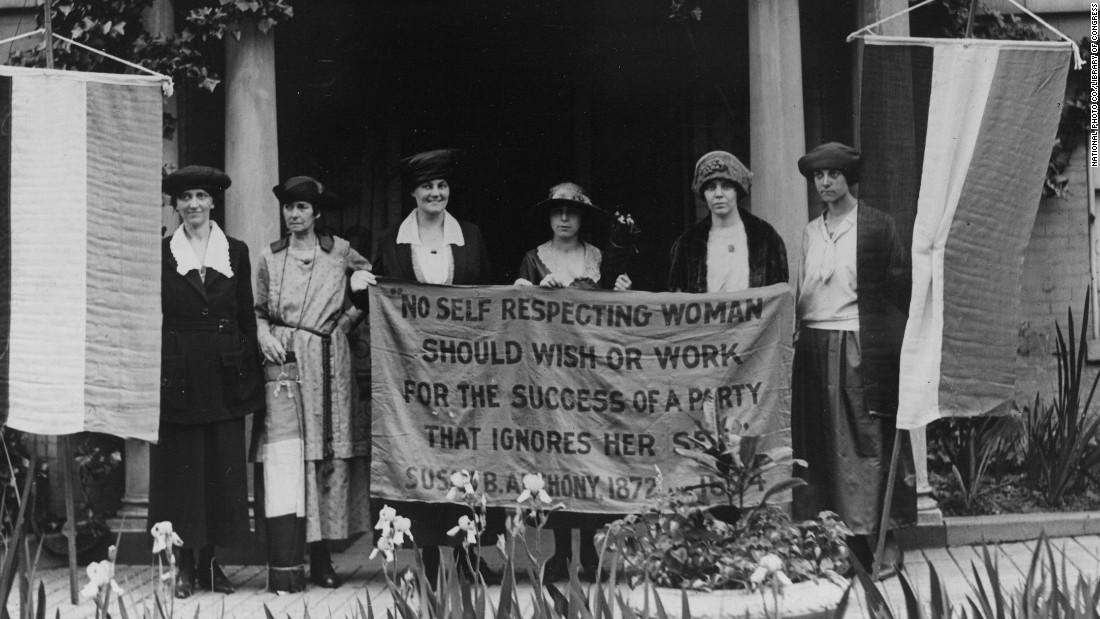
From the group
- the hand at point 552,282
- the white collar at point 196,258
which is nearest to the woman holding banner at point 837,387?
the hand at point 552,282

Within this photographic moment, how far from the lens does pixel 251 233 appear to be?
7.75 m

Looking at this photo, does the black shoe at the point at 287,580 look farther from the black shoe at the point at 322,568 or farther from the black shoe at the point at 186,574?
the black shoe at the point at 186,574

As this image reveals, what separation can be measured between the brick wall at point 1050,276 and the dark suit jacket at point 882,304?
291 cm

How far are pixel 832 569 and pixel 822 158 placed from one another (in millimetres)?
2469

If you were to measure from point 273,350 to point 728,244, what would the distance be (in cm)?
218

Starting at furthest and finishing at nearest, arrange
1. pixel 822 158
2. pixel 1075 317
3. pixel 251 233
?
pixel 1075 317 → pixel 251 233 → pixel 822 158

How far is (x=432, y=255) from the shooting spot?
268 inches

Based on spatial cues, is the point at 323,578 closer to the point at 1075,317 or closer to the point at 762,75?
the point at 762,75

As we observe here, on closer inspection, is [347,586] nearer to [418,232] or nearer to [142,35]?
[418,232]

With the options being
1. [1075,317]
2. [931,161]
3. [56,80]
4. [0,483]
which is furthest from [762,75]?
[0,483]

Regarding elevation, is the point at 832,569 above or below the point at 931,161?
below

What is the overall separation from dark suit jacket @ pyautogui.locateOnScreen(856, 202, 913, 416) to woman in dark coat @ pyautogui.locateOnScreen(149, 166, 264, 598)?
2.79 meters

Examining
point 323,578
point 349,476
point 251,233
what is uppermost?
point 251,233

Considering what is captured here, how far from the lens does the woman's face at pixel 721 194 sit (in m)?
6.58
